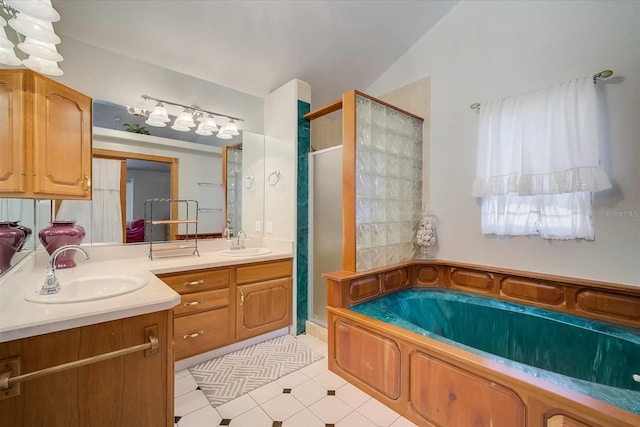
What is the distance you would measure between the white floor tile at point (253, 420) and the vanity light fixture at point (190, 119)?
235 cm

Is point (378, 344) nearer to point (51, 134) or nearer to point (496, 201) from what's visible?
point (496, 201)

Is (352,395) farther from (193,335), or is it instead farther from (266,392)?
(193,335)

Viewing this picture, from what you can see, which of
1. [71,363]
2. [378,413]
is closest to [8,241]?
[71,363]

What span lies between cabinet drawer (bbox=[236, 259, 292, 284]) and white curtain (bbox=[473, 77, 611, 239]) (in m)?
1.88

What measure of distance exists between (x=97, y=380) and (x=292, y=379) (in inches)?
50.7

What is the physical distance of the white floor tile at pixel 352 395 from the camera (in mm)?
1800

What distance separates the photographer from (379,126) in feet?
8.02

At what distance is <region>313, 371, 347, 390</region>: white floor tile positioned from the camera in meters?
1.97

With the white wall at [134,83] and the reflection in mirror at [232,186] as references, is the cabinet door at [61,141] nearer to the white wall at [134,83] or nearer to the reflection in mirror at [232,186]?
the white wall at [134,83]

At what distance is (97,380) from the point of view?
1.12 m

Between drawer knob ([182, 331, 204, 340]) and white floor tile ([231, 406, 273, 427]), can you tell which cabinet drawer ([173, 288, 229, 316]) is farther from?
white floor tile ([231, 406, 273, 427])

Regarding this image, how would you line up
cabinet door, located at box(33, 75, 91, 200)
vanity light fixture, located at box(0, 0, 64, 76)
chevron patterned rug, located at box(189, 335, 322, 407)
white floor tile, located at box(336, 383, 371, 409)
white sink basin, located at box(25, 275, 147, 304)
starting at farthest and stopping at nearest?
chevron patterned rug, located at box(189, 335, 322, 407) → white floor tile, located at box(336, 383, 371, 409) → cabinet door, located at box(33, 75, 91, 200) → white sink basin, located at box(25, 275, 147, 304) → vanity light fixture, located at box(0, 0, 64, 76)

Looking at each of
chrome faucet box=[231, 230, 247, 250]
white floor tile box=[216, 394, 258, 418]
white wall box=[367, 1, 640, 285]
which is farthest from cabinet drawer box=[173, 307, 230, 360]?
white wall box=[367, 1, 640, 285]

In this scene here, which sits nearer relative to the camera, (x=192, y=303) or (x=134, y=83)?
(x=192, y=303)
